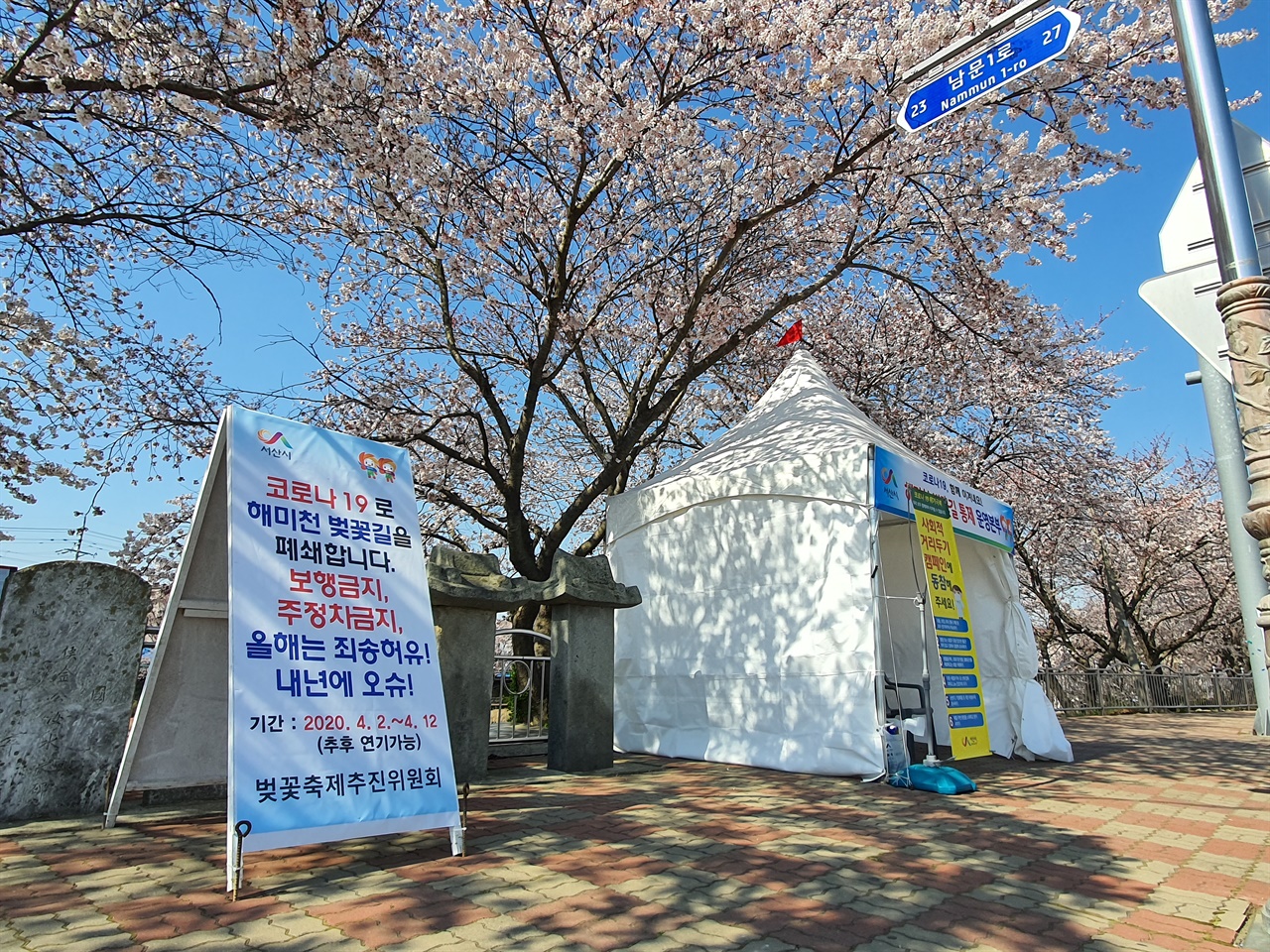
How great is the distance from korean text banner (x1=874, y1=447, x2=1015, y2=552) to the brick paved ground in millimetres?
2847

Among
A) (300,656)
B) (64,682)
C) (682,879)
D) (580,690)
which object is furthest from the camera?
(580,690)

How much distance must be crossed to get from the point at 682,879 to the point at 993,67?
5162 mm

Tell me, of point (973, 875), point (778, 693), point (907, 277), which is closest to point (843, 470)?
point (778, 693)

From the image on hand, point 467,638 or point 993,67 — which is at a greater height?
point 993,67

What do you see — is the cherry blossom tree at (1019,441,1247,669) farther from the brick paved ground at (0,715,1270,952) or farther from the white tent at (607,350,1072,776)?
the brick paved ground at (0,715,1270,952)

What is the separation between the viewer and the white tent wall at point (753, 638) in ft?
24.3

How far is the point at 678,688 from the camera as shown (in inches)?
343

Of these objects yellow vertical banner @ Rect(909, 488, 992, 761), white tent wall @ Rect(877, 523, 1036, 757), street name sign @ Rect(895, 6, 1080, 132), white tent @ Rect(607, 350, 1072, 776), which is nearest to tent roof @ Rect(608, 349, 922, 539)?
white tent @ Rect(607, 350, 1072, 776)

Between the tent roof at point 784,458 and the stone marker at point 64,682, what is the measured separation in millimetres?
5545

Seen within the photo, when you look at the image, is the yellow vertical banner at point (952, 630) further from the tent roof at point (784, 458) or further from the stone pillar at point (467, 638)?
the stone pillar at point (467, 638)

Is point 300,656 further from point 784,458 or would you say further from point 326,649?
point 784,458

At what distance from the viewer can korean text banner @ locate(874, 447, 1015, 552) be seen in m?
7.64

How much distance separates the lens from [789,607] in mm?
8008

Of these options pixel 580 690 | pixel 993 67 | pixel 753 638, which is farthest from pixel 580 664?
pixel 993 67
